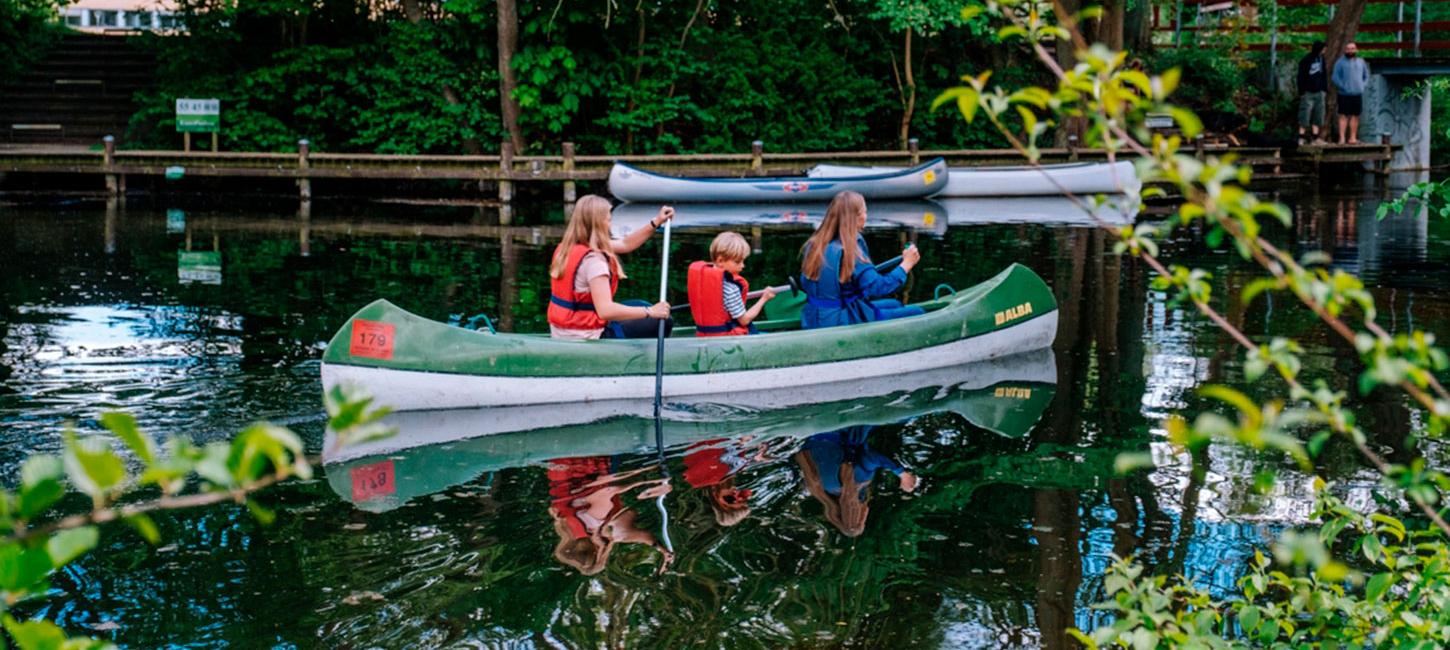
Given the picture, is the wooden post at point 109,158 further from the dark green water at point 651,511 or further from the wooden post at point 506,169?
the dark green water at point 651,511

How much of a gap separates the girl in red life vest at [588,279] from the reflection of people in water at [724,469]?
0.95 meters

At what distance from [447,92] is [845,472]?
1770cm

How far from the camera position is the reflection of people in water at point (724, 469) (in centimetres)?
679

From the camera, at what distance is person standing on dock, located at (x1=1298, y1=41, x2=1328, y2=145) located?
24984 mm

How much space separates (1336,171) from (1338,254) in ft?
38.9

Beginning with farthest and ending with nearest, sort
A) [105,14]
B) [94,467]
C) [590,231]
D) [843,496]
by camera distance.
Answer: [105,14], [590,231], [843,496], [94,467]

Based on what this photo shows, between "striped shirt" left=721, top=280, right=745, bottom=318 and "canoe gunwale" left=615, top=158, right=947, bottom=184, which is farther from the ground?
"canoe gunwale" left=615, top=158, right=947, bottom=184

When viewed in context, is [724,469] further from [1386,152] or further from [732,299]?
[1386,152]

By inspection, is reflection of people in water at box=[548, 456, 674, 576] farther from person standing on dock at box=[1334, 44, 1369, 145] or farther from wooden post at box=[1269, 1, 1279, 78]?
wooden post at box=[1269, 1, 1279, 78]

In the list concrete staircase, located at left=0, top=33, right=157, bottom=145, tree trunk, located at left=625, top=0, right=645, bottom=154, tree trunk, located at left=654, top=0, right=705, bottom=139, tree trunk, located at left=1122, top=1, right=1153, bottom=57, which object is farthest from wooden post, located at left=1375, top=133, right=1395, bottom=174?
concrete staircase, located at left=0, top=33, right=157, bottom=145

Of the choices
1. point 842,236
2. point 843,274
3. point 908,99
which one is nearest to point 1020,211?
point 908,99

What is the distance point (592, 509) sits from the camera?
678 centimetres

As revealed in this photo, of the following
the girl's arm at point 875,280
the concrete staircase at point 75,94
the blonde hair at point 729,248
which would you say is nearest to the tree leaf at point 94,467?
the blonde hair at point 729,248

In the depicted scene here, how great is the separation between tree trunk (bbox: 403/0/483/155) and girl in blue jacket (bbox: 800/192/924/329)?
1513cm
